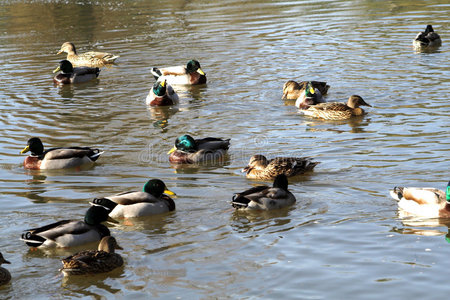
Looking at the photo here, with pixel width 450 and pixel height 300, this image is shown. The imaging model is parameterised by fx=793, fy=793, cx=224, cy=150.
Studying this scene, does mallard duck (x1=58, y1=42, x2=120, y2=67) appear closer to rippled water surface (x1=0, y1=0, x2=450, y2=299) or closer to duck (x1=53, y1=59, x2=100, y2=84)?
rippled water surface (x1=0, y1=0, x2=450, y2=299)

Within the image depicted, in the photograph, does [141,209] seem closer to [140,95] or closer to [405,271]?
[405,271]

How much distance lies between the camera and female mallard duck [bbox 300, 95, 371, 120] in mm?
16750

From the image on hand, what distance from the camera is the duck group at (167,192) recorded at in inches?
388

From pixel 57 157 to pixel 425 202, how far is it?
21.8ft

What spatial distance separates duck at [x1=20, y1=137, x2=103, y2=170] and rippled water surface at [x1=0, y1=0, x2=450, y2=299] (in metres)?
0.19

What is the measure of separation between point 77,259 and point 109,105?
1028cm

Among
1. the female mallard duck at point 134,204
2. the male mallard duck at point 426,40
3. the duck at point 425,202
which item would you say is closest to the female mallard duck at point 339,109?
the duck at point 425,202

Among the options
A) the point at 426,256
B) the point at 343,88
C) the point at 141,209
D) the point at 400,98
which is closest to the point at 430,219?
the point at 426,256

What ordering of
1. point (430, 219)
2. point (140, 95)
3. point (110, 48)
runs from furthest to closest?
1. point (110, 48)
2. point (140, 95)
3. point (430, 219)

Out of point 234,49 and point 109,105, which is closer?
point 109,105

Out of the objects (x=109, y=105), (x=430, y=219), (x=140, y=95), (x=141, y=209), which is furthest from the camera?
(x=140, y=95)

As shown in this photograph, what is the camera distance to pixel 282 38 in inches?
1027

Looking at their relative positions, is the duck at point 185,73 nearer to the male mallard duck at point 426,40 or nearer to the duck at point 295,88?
the duck at point 295,88

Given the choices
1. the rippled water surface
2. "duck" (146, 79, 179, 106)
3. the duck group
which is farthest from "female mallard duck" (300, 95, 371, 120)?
"duck" (146, 79, 179, 106)
